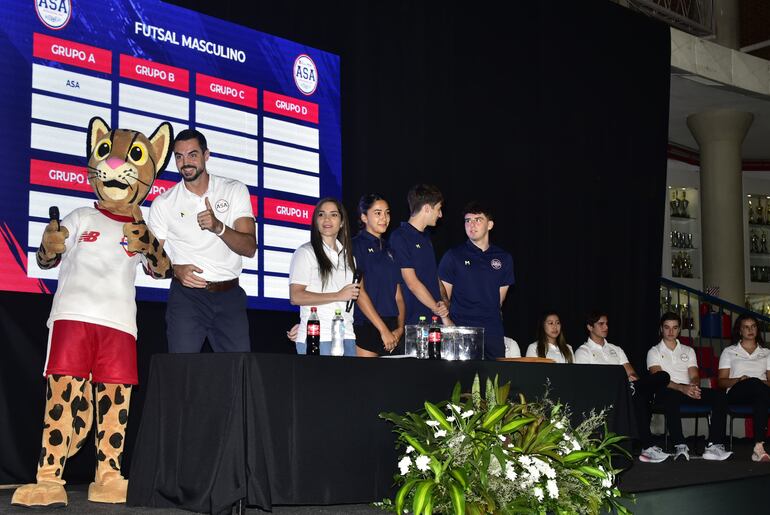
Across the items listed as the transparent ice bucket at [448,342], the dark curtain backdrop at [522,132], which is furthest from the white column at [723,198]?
the transparent ice bucket at [448,342]

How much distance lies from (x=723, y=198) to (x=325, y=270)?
796cm

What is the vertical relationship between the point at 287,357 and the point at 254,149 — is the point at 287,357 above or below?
below

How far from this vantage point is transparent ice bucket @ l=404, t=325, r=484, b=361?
365cm

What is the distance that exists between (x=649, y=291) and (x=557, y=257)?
1.17 m

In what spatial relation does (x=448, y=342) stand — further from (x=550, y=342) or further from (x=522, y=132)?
(x=522, y=132)

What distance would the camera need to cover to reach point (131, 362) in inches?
138

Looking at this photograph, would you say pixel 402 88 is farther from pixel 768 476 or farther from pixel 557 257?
pixel 768 476

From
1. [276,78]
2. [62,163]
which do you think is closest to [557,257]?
[276,78]

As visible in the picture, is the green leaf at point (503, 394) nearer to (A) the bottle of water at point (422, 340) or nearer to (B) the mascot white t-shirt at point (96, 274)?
(A) the bottle of water at point (422, 340)

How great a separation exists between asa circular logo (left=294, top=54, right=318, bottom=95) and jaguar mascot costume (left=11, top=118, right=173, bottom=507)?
1.78 meters

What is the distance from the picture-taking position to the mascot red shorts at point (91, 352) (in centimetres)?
335

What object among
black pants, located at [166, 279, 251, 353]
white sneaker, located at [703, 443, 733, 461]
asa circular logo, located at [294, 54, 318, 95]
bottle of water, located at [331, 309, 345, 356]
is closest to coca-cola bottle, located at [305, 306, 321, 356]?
bottle of water, located at [331, 309, 345, 356]

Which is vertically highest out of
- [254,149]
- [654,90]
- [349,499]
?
[654,90]

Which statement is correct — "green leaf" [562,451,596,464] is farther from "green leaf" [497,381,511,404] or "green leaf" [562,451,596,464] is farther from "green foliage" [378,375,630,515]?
"green leaf" [497,381,511,404]
